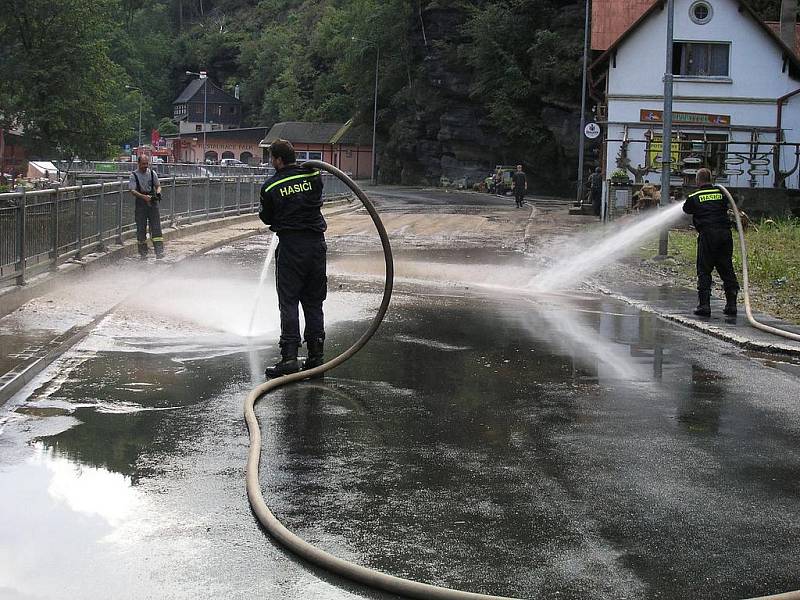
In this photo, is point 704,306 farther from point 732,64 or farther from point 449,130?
point 449,130

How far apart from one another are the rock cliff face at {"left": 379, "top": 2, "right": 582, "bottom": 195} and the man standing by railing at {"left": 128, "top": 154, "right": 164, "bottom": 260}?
167 ft

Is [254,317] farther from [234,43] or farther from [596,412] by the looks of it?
[234,43]

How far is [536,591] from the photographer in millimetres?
4578

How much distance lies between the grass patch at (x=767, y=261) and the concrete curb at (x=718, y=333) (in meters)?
1.35

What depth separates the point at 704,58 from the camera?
45.4 m

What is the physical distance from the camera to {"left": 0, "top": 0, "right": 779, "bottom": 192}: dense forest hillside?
52.5 m

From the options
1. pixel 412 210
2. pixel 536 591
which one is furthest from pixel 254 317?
pixel 412 210

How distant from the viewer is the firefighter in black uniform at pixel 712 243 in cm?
1384

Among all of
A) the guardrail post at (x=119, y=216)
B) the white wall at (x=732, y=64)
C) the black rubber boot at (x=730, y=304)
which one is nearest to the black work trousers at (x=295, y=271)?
the black rubber boot at (x=730, y=304)

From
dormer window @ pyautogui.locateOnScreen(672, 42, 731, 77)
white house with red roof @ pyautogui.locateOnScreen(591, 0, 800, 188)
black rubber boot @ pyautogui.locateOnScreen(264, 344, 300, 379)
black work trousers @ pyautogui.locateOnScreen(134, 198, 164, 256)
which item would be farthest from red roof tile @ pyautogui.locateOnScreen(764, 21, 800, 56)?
black rubber boot @ pyautogui.locateOnScreen(264, 344, 300, 379)

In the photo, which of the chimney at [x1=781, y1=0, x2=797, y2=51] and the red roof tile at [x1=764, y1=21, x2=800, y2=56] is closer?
the chimney at [x1=781, y1=0, x2=797, y2=51]

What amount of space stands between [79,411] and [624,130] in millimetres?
38772

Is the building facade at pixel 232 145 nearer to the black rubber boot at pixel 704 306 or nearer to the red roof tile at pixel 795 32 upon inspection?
the red roof tile at pixel 795 32

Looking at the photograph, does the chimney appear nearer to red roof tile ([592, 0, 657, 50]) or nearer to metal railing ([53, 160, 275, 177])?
red roof tile ([592, 0, 657, 50])
